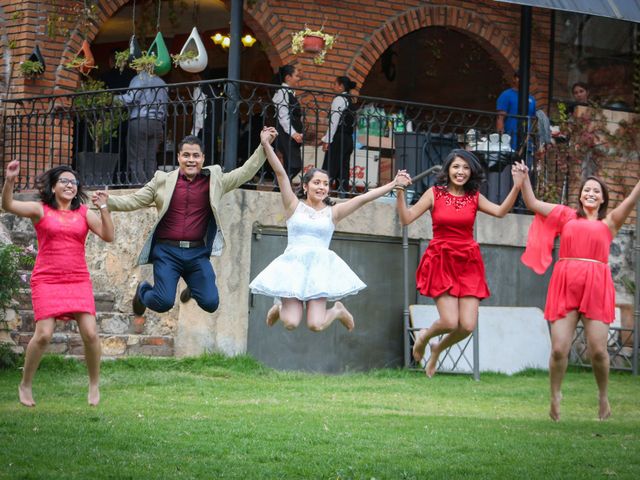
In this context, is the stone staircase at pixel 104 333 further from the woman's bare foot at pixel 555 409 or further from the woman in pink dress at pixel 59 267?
the woman's bare foot at pixel 555 409

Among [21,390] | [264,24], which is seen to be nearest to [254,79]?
[264,24]

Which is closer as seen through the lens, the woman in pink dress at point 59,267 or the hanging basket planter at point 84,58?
the woman in pink dress at point 59,267

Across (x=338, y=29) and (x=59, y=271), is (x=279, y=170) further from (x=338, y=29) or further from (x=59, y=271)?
(x=338, y=29)

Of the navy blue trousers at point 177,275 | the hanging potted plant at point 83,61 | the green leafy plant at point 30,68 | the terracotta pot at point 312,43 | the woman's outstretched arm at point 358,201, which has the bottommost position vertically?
the navy blue trousers at point 177,275

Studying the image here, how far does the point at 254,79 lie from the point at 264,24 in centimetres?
390

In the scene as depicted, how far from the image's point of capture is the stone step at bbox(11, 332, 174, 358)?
14.7 m

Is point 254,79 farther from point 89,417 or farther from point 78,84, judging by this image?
point 89,417

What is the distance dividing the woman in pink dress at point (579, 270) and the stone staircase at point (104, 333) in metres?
4.96

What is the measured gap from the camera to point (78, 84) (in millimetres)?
17844

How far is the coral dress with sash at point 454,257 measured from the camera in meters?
11.6

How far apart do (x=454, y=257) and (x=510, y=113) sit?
23.1 feet

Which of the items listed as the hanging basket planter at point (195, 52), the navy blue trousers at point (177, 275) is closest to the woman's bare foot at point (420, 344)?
the navy blue trousers at point (177, 275)

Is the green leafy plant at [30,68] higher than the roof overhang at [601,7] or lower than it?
lower

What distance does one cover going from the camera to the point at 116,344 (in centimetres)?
1512
